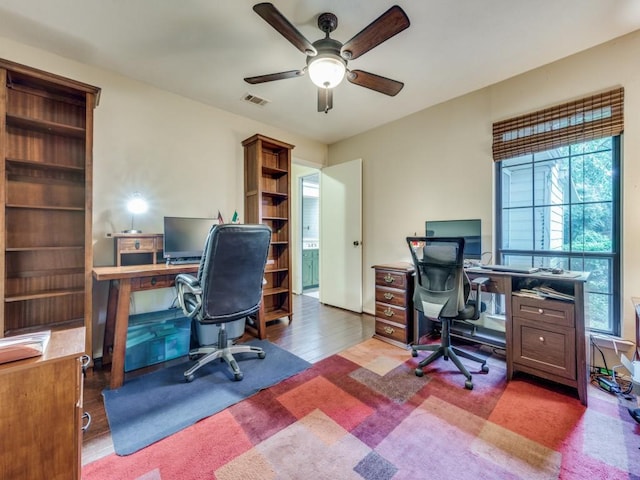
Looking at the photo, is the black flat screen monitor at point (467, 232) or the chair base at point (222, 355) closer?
the chair base at point (222, 355)

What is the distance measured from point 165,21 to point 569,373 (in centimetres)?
362

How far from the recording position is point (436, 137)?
312cm

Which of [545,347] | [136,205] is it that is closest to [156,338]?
[136,205]

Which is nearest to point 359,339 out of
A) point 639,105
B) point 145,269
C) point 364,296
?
point 364,296

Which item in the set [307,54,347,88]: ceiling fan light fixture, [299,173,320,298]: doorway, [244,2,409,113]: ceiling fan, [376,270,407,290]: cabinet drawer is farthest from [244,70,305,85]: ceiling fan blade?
[299,173,320,298]: doorway

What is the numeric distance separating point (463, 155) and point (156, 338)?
3.42 m

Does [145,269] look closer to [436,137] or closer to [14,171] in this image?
[14,171]

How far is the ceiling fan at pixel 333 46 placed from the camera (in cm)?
148

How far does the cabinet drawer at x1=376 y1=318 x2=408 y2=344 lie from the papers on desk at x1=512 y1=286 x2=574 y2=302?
3.35 ft

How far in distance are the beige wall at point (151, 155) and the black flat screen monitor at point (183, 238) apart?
0.92 ft

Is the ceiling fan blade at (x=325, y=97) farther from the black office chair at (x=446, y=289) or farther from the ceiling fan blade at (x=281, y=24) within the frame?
the black office chair at (x=446, y=289)

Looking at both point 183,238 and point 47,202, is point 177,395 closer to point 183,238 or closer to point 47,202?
point 183,238

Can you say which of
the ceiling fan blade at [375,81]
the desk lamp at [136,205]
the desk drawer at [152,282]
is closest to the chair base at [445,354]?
the ceiling fan blade at [375,81]

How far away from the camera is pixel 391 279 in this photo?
2.80 metres
